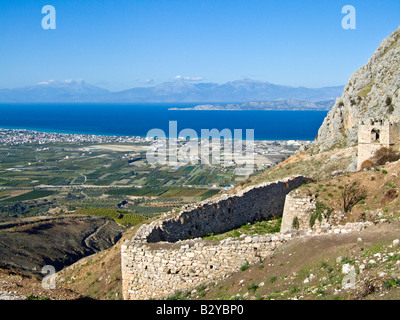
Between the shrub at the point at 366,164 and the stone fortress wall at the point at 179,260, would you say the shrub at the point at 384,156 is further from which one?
the stone fortress wall at the point at 179,260

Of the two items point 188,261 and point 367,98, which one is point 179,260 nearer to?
point 188,261

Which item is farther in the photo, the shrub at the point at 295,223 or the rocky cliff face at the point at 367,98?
the rocky cliff face at the point at 367,98

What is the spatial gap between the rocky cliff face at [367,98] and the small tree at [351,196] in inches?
805

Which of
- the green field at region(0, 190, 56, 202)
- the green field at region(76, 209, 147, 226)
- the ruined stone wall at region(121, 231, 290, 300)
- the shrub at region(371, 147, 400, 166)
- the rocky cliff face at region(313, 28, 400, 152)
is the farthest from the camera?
the green field at region(0, 190, 56, 202)

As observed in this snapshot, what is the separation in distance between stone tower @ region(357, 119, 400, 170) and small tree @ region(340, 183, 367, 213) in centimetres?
840

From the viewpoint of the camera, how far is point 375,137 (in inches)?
867

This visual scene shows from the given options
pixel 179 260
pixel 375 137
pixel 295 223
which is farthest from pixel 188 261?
pixel 375 137

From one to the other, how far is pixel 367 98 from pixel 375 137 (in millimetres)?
18463

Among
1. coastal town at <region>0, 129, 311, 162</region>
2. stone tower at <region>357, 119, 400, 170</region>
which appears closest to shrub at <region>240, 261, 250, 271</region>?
stone tower at <region>357, 119, 400, 170</region>

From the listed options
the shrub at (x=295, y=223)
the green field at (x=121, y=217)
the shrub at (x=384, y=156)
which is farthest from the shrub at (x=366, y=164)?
the green field at (x=121, y=217)

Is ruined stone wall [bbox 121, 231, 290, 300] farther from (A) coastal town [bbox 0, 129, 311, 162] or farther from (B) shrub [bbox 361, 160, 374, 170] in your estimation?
(A) coastal town [bbox 0, 129, 311, 162]

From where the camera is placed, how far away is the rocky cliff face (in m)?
35.2

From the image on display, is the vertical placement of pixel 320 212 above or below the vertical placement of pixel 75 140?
above

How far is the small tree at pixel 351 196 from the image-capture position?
13.9 m
